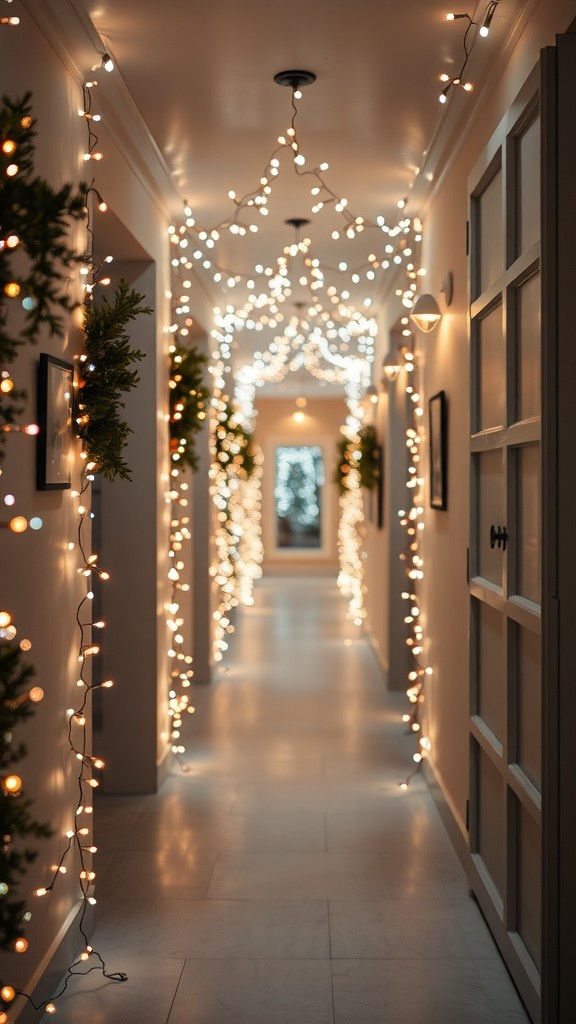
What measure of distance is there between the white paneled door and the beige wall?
13896 millimetres

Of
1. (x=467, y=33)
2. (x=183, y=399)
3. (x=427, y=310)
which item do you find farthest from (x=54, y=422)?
(x=183, y=399)

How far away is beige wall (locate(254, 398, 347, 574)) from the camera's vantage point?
17.6 metres

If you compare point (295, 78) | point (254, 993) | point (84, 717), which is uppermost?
point (295, 78)

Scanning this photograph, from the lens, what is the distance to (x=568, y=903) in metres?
2.41

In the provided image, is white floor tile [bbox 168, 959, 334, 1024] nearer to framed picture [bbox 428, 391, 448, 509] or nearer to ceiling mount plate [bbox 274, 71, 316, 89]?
framed picture [bbox 428, 391, 448, 509]

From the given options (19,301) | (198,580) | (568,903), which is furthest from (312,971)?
(198,580)

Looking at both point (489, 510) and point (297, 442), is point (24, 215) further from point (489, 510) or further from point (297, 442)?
point (297, 442)

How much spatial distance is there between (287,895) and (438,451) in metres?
2.09

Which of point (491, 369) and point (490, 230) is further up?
point (490, 230)

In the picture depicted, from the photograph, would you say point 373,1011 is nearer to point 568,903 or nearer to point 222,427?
point 568,903

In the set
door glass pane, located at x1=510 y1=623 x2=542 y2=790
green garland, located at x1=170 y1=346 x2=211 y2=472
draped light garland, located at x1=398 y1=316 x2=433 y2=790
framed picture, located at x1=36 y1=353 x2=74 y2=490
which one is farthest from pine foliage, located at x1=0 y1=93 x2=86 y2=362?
draped light garland, located at x1=398 y1=316 x2=433 y2=790

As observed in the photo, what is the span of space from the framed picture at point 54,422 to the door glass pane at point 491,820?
170 cm

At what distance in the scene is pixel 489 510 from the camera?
3.49m

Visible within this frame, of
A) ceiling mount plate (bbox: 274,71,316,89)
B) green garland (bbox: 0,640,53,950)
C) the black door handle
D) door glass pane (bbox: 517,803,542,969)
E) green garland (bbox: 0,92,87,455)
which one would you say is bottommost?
door glass pane (bbox: 517,803,542,969)
